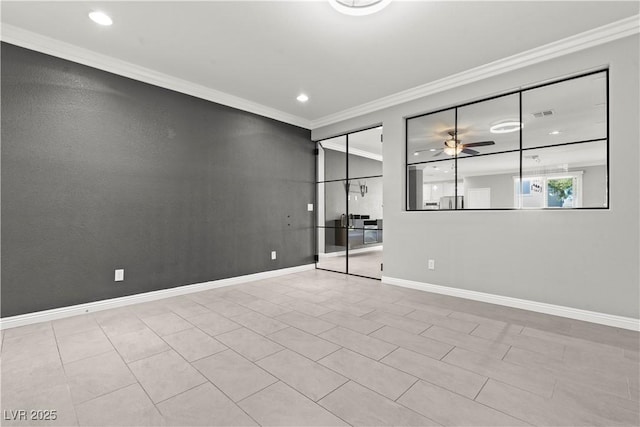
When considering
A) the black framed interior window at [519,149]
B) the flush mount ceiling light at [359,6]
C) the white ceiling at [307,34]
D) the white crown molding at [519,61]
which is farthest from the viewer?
the black framed interior window at [519,149]

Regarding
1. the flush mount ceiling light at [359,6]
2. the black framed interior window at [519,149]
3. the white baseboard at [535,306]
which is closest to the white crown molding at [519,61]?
the black framed interior window at [519,149]

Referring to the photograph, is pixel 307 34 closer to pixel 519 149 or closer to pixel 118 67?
pixel 118 67

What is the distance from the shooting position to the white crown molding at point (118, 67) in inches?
109

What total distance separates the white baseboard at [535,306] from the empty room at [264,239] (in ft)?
0.07

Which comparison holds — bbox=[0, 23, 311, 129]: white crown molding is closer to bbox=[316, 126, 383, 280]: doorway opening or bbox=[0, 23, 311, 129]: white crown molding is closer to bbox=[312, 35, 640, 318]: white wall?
bbox=[316, 126, 383, 280]: doorway opening

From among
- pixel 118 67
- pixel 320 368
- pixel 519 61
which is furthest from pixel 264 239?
pixel 519 61

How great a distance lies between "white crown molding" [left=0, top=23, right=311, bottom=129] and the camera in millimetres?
2770

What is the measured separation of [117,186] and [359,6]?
317 centimetres

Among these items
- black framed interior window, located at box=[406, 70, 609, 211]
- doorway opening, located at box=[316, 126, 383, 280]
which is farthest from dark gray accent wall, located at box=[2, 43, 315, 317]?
black framed interior window, located at box=[406, 70, 609, 211]

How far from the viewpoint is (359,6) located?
2.33 metres

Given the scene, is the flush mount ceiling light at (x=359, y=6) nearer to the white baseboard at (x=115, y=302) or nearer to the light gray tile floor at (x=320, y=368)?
the light gray tile floor at (x=320, y=368)

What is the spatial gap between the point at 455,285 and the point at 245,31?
3835 mm

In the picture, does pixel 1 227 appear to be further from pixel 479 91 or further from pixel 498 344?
pixel 479 91

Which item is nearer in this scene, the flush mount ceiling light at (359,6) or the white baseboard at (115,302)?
the flush mount ceiling light at (359,6)
